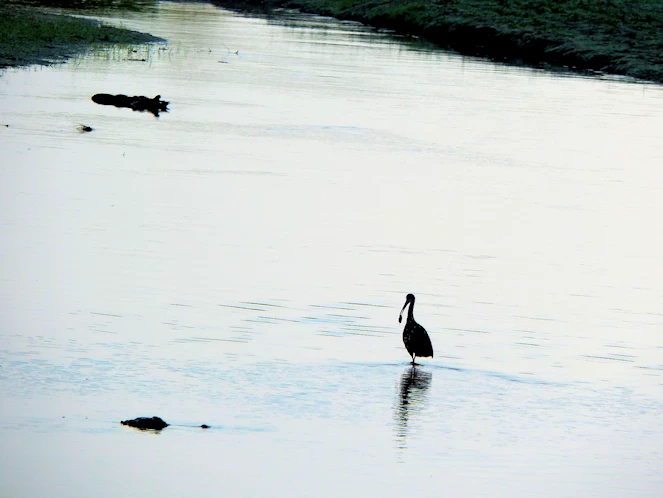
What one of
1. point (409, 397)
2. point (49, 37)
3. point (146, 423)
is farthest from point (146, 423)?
point (49, 37)

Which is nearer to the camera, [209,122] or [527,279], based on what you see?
[527,279]

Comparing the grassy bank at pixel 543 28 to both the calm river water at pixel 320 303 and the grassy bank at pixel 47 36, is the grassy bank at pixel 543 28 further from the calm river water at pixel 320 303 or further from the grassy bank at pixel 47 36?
the calm river water at pixel 320 303

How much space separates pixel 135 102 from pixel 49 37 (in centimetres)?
1760

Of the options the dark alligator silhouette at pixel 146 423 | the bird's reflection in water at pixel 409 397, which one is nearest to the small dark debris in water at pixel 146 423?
the dark alligator silhouette at pixel 146 423

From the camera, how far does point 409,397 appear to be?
47.6 feet

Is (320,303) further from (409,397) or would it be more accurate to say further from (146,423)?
(146,423)

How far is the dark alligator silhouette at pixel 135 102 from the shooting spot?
1501 inches

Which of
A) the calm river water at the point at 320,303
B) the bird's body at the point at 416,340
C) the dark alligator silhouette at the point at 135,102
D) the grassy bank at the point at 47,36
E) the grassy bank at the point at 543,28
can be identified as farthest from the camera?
the grassy bank at the point at 543,28

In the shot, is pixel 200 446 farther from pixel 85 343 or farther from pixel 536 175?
pixel 536 175

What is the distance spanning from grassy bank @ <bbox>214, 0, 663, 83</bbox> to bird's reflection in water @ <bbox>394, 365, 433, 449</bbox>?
147ft

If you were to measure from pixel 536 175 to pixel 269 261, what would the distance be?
44.0ft

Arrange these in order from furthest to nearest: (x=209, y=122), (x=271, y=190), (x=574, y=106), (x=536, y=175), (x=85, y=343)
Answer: (x=574, y=106) < (x=209, y=122) < (x=536, y=175) < (x=271, y=190) < (x=85, y=343)

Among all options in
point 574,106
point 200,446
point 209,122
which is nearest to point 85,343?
point 200,446

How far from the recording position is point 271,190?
27.2 m
